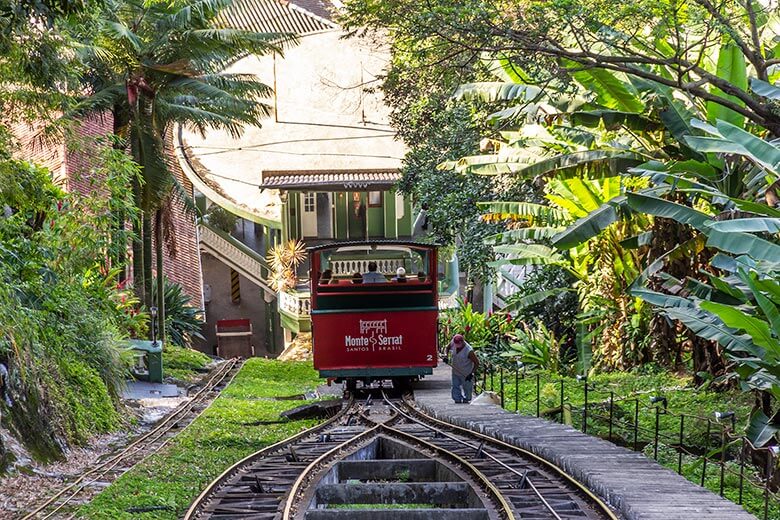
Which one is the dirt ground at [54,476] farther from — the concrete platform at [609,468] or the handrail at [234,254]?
the handrail at [234,254]

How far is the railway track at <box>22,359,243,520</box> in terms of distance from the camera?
504 inches

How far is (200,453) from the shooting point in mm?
16922

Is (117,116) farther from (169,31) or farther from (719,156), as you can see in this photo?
(719,156)

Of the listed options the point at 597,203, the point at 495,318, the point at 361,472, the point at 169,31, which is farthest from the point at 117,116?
the point at 361,472

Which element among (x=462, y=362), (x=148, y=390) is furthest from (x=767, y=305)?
(x=148, y=390)

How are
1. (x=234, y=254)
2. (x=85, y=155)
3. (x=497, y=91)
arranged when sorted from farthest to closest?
(x=234, y=254)
(x=85, y=155)
(x=497, y=91)

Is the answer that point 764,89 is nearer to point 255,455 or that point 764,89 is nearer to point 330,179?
point 255,455

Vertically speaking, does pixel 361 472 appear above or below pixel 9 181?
below

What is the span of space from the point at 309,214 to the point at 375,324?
26.0 metres

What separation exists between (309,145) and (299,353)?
31.8ft

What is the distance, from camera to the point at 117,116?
3150cm

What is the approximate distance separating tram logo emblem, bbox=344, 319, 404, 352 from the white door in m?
25.7

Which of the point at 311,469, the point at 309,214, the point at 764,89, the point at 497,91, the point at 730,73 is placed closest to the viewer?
the point at 764,89

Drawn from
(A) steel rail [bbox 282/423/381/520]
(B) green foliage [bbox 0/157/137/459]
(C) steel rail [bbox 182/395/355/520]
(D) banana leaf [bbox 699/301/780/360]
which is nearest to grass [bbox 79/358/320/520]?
(C) steel rail [bbox 182/395/355/520]
